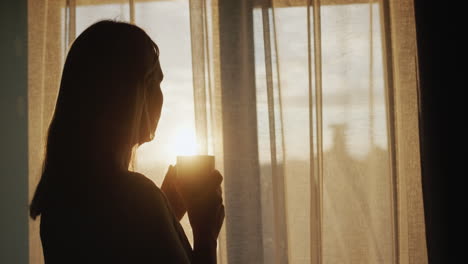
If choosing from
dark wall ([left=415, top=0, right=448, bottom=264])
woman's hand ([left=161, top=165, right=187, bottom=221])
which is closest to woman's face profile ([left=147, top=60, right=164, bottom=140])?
woman's hand ([left=161, top=165, right=187, bottom=221])

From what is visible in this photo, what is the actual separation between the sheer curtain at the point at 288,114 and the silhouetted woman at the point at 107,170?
2.17ft

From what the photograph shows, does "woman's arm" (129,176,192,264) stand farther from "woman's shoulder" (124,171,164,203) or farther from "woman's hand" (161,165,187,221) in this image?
"woman's hand" (161,165,187,221)

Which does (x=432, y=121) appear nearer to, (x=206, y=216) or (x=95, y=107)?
(x=206, y=216)

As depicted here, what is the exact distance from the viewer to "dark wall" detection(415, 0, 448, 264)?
1.24 m

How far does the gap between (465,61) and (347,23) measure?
392 millimetres

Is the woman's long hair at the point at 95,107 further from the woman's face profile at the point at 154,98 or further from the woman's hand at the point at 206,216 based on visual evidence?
the woman's hand at the point at 206,216

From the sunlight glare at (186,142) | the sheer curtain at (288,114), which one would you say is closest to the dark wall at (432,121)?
the sheer curtain at (288,114)

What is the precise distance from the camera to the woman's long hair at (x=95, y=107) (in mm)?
643

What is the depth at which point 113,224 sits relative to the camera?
593 mm

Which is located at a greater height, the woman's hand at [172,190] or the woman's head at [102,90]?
the woman's head at [102,90]
